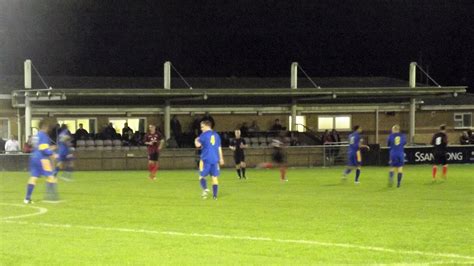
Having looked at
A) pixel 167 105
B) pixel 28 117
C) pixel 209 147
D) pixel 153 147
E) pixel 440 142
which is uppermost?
pixel 167 105

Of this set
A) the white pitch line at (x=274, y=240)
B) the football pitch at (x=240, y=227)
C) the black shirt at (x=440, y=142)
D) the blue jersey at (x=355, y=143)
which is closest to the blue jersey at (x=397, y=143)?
the football pitch at (x=240, y=227)

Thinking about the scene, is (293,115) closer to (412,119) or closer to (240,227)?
(412,119)

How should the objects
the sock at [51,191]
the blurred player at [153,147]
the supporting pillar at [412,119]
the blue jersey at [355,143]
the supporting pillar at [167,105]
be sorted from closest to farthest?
the sock at [51,191]
the blue jersey at [355,143]
the blurred player at [153,147]
the supporting pillar at [167,105]
the supporting pillar at [412,119]

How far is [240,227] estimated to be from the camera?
13.1m

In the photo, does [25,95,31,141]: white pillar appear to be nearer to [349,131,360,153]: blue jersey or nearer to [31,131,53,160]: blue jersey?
[349,131,360,153]: blue jersey

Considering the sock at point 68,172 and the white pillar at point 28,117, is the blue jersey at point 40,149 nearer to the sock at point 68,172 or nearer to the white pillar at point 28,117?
the sock at point 68,172

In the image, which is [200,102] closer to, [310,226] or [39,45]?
[39,45]

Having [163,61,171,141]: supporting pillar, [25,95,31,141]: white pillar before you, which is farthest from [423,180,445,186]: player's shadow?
[25,95,31,141]: white pillar

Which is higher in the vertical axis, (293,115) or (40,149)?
(293,115)

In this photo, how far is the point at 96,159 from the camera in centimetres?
3734

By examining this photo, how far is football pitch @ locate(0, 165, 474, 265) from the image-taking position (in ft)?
33.5

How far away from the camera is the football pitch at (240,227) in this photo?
10.2 meters

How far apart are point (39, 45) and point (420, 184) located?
157ft

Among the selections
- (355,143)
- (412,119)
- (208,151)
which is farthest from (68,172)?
(412,119)
